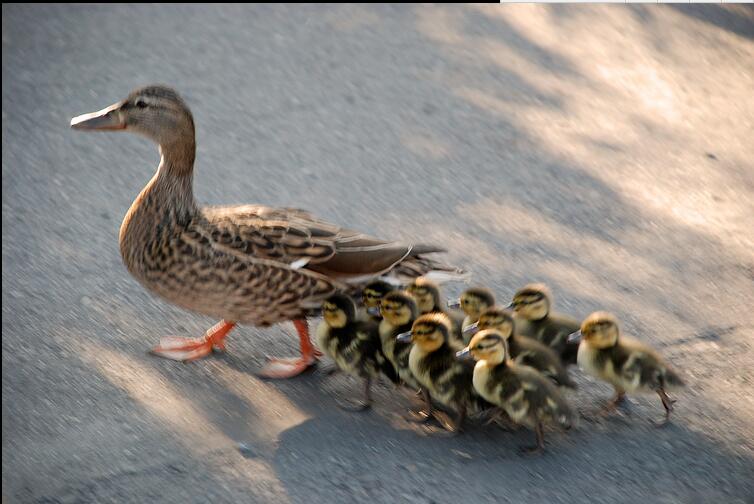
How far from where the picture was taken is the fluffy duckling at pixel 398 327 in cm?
370

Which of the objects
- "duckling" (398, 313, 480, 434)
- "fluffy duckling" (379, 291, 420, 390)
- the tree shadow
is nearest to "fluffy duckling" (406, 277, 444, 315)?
"fluffy duckling" (379, 291, 420, 390)

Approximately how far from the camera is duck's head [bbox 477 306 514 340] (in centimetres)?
363

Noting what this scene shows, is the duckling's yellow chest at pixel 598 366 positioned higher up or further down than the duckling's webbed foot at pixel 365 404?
higher up

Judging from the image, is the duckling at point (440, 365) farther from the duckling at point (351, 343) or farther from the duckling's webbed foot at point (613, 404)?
the duckling's webbed foot at point (613, 404)

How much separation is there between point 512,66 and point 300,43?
1.33 meters

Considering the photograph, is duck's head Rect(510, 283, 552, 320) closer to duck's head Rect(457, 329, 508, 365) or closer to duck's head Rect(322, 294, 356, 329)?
duck's head Rect(457, 329, 508, 365)

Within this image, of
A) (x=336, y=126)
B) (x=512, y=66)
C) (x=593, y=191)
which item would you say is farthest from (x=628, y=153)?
(x=336, y=126)

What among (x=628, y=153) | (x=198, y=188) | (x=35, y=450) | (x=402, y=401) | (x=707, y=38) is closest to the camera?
(x=35, y=450)

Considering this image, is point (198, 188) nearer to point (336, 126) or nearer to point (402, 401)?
point (336, 126)

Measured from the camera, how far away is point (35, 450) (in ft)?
11.4

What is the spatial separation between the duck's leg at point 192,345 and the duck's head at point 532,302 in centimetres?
111

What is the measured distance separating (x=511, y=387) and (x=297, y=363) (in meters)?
A: 0.95

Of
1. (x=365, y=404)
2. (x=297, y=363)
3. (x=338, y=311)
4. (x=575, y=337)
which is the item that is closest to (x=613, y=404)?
(x=575, y=337)

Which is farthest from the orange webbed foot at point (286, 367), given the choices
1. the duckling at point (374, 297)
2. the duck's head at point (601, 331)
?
the duck's head at point (601, 331)
